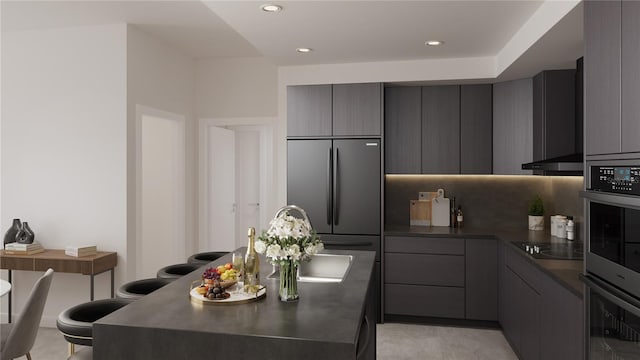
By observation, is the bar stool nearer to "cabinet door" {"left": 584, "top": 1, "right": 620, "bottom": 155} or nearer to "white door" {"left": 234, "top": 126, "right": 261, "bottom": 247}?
"cabinet door" {"left": 584, "top": 1, "right": 620, "bottom": 155}

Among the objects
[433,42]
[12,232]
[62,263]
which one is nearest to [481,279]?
[433,42]

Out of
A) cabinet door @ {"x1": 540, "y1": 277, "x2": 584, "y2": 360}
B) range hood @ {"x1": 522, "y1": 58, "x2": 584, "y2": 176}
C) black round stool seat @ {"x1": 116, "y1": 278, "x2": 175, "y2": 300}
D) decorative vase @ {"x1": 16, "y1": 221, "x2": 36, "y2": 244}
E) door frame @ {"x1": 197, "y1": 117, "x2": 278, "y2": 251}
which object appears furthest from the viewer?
door frame @ {"x1": 197, "y1": 117, "x2": 278, "y2": 251}

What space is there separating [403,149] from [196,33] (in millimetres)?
2354

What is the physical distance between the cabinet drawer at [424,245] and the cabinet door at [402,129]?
0.71 meters

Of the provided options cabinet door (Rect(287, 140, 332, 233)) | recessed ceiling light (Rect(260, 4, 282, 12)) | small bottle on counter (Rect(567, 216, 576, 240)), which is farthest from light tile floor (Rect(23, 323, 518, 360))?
recessed ceiling light (Rect(260, 4, 282, 12))

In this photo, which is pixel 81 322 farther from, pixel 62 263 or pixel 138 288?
pixel 62 263

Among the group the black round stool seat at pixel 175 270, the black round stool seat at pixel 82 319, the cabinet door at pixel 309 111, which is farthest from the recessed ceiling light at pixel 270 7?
the black round stool seat at pixel 82 319

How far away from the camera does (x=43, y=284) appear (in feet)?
9.20

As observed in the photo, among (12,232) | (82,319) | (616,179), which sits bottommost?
(82,319)

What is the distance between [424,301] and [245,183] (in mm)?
2546

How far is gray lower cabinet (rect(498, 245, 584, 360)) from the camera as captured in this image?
2.41 m

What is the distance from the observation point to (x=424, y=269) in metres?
4.38

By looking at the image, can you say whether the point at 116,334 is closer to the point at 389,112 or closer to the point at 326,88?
the point at 326,88

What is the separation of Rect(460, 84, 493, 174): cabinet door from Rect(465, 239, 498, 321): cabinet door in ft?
2.53
